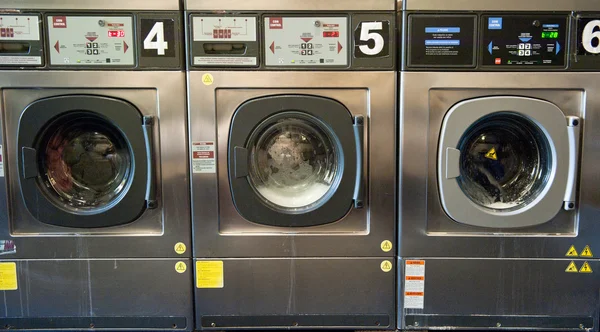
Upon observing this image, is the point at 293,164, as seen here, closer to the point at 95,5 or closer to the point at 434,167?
the point at 434,167

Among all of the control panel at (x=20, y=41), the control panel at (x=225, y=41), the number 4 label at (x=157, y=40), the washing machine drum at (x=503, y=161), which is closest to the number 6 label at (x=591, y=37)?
the washing machine drum at (x=503, y=161)

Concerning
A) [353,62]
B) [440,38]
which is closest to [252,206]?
[353,62]

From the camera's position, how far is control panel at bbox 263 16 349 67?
1.58m

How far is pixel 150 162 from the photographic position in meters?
1.60

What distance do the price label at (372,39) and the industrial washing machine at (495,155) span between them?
0.26ft

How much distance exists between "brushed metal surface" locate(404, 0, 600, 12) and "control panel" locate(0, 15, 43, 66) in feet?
4.56

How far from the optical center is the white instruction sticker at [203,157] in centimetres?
162

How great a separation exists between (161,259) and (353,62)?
1074 millimetres

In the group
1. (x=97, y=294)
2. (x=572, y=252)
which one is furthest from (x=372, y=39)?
(x=97, y=294)

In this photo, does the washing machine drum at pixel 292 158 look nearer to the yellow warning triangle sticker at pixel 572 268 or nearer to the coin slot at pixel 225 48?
the coin slot at pixel 225 48

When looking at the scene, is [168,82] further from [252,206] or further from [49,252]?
[49,252]

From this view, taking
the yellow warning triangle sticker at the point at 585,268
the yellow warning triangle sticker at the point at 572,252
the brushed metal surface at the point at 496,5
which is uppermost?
the brushed metal surface at the point at 496,5

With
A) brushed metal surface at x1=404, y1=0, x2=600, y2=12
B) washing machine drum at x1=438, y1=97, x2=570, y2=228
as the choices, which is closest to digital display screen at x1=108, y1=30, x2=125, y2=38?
brushed metal surface at x1=404, y1=0, x2=600, y2=12

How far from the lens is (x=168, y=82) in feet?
5.22
